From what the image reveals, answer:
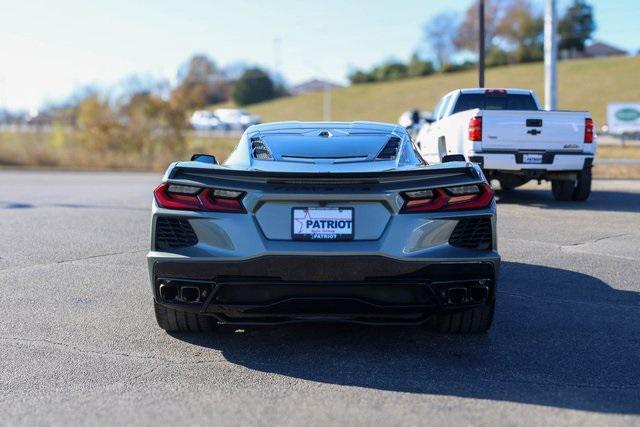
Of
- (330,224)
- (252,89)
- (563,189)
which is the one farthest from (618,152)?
(252,89)

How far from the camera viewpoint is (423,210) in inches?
189

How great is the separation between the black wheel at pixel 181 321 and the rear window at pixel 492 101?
1061 cm

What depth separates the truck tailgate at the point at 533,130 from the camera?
516 inches

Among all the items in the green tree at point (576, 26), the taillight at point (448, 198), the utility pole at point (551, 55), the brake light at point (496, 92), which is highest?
the green tree at point (576, 26)

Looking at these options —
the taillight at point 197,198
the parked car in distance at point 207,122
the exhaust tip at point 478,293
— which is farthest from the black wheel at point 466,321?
the parked car in distance at point 207,122

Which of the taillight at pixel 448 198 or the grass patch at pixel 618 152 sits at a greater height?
the taillight at pixel 448 198

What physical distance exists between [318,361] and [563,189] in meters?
10.5

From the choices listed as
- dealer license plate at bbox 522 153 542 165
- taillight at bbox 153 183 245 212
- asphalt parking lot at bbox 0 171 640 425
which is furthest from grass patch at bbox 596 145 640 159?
taillight at bbox 153 183 245 212

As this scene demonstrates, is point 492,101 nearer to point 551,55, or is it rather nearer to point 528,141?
point 528,141

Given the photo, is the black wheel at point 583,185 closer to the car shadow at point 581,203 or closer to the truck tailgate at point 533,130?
the car shadow at point 581,203

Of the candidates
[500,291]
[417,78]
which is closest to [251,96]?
[417,78]

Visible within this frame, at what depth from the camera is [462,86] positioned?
79188 millimetres

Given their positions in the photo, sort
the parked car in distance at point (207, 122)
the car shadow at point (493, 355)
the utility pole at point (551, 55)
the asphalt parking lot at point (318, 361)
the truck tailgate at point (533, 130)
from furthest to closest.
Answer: the parked car in distance at point (207, 122) < the utility pole at point (551, 55) < the truck tailgate at point (533, 130) < the car shadow at point (493, 355) < the asphalt parking lot at point (318, 361)

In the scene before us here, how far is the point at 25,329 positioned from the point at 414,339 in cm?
281
